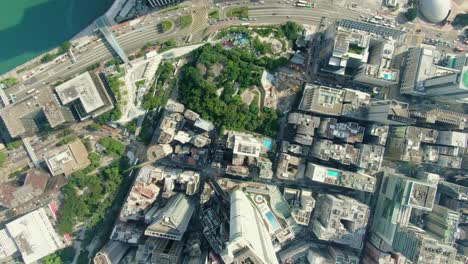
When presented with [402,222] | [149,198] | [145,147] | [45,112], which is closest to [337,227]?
[402,222]

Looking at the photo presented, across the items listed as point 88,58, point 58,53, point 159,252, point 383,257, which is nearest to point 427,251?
point 383,257

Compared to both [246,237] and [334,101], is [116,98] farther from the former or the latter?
[334,101]

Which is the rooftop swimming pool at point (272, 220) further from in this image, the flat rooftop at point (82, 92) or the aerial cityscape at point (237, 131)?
the flat rooftop at point (82, 92)

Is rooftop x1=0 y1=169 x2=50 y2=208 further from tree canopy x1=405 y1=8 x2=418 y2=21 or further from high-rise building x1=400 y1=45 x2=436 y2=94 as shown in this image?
tree canopy x1=405 y1=8 x2=418 y2=21

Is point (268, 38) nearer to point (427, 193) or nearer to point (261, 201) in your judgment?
point (261, 201)

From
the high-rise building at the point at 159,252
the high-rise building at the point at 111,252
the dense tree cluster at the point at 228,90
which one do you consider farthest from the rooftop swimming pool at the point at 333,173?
the high-rise building at the point at 111,252

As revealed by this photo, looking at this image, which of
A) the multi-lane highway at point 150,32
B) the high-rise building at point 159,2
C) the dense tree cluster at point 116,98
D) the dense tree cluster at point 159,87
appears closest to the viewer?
the dense tree cluster at point 116,98

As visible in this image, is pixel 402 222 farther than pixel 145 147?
No
